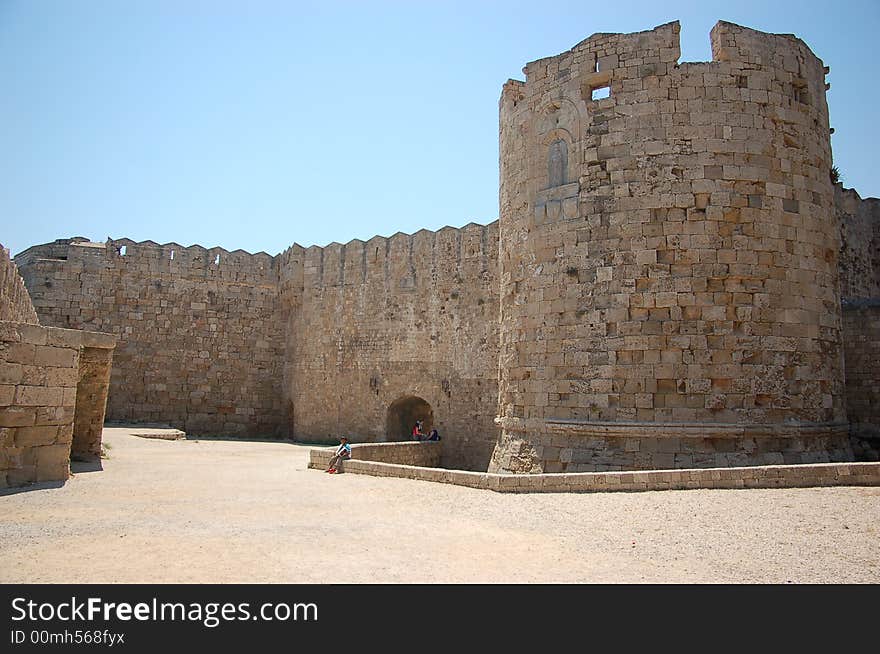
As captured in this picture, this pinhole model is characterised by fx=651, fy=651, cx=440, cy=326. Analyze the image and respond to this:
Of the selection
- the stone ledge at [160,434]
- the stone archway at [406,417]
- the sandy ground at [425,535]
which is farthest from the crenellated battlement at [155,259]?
the sandy ground at [425,535]

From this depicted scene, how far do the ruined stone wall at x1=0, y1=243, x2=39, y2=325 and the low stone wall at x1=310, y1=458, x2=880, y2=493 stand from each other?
6.51 meters

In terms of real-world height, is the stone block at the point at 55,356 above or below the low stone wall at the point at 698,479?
above

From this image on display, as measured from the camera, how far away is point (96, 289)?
19.1 m

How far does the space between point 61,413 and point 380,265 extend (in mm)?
11591

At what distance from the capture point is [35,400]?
6.66 meters

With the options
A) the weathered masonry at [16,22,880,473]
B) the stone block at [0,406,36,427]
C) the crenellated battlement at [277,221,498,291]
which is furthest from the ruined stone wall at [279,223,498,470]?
the stone block at [0,406,36,427]

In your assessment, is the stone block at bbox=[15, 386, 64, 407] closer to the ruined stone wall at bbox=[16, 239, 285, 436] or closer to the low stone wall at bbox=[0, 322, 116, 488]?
the low stone wall at bbox=[0, 322, 116, 488]

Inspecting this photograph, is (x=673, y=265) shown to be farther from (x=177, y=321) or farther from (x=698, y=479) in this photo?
(x=177, y=321)

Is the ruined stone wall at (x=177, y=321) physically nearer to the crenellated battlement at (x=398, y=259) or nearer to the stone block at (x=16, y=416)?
the crenellated battlement at (x=398, y=259)

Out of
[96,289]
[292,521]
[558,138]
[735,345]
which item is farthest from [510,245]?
[96,289]

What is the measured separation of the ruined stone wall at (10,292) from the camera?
827 cm

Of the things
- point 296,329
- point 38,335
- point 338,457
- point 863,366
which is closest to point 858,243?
point 863,366

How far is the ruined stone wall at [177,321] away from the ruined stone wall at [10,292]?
7.86m
